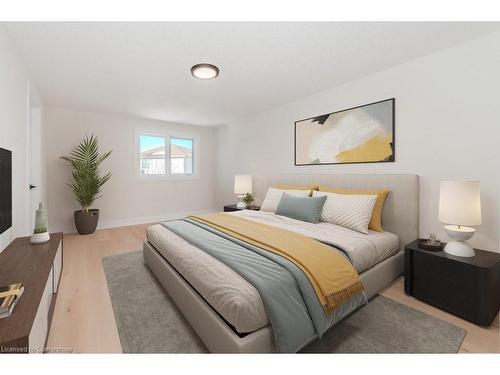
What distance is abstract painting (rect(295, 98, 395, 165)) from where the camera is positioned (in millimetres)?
2660

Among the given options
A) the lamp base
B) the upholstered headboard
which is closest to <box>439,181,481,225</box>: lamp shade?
the lamp base

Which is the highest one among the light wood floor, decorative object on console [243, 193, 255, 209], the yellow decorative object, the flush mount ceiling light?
the flush mount ceiling light

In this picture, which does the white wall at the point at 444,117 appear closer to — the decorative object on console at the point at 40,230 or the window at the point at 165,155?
the decorative object on console at the point at 40,230

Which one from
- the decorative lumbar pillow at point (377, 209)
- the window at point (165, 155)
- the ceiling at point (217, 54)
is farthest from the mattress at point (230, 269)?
the window at point (165, 155)

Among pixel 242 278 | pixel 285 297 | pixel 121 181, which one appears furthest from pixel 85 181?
pixel 285 297

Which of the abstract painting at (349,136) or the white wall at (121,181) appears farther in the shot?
the white wall at (121,181)

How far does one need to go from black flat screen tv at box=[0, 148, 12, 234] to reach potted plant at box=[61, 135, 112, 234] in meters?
2.37

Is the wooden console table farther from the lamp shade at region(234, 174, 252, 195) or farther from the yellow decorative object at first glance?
the yellow decorative object

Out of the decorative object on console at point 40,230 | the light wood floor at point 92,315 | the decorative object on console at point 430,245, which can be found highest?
the decorative object on console at point 40,230

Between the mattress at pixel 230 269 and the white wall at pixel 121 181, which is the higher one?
the white wall at pixel 121 181

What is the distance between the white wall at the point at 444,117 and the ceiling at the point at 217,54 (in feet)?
0.52

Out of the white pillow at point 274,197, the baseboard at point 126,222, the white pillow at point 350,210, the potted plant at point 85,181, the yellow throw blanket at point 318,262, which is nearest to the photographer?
the yellow throw blanket at point 318,262

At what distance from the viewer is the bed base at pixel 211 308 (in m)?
1.18

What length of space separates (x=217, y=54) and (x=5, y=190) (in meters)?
2.11
